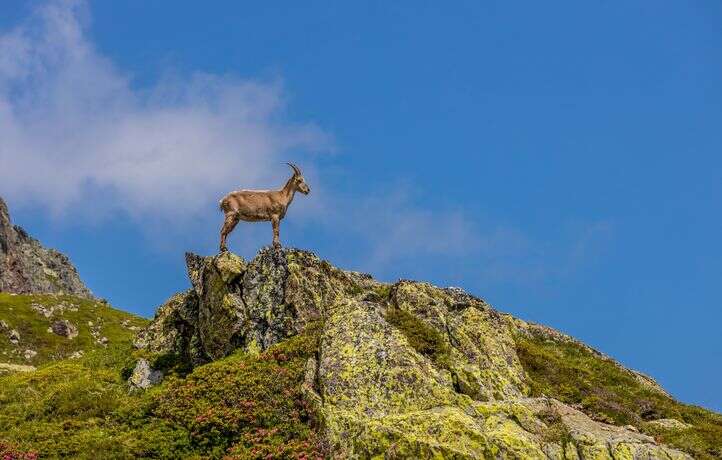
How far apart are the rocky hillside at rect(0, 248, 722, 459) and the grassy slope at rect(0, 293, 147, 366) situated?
200ft

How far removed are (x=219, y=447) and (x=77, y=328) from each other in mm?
95539

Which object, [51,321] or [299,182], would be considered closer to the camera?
[299,182]

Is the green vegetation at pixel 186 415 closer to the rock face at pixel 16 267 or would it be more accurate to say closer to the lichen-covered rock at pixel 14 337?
the lichen-covered rock at pixel 14 337

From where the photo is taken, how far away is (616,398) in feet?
108

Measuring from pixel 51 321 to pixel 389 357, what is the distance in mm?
99140

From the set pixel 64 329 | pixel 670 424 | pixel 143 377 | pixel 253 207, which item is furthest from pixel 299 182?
pixel 64 329

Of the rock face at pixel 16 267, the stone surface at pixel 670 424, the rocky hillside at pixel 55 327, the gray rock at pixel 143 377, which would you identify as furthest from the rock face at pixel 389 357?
the rock face at pixel 16 267

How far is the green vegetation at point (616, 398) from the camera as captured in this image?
2527 cm

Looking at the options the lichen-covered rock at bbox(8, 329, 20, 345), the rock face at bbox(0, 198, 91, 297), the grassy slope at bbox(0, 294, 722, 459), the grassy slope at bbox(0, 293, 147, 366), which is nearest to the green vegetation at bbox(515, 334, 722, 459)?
the grassy slope at bbox(0, 294, 722, 459)

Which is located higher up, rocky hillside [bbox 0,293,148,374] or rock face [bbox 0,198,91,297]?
rock face [bbox 0,198,91,297]

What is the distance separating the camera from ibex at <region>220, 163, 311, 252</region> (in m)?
35.8

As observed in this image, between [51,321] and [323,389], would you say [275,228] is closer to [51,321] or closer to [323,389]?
[323,389]

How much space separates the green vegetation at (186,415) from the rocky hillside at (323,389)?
0.07 metres

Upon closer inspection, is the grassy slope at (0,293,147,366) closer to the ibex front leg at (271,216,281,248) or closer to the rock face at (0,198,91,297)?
the rock face at (0,198,91,297)
